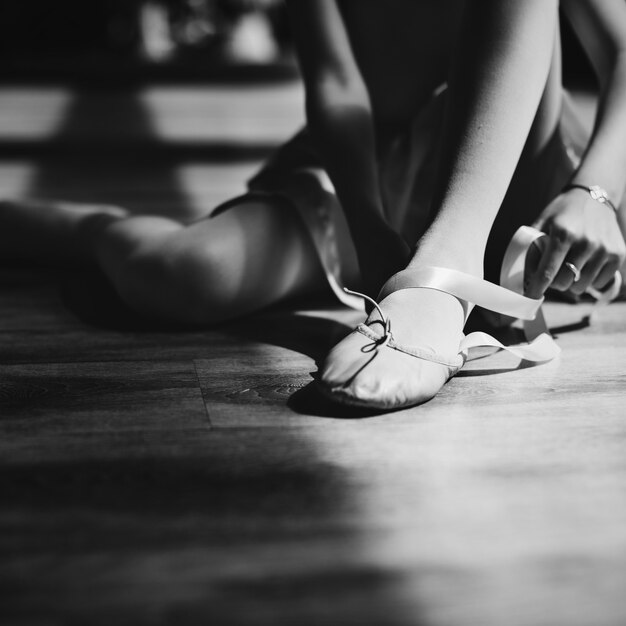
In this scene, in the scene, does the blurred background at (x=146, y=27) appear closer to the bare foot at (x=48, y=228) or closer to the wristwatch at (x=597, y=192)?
the bare foot at (x=48, y=228)

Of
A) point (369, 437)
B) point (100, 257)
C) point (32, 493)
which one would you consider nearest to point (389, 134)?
point (100, 257)

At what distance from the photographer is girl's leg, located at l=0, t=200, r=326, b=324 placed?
88cm

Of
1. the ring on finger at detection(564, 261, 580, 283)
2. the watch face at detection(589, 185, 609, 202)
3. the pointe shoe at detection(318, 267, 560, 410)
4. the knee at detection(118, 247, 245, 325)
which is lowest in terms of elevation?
A: the knee at detection(118, 247, 245, 325)

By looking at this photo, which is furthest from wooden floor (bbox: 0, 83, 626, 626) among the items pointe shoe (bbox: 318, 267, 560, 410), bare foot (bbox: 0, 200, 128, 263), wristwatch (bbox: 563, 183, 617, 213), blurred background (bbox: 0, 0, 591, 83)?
blurred background (bbox: 0, 0, 591, 83)

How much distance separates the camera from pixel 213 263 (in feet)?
2.88

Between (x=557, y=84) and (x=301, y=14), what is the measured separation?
0.98ft

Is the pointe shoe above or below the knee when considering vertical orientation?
above

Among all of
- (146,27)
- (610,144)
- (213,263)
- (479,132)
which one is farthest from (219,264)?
(146,27)

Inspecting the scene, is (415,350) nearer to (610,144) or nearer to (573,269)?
(573,269)

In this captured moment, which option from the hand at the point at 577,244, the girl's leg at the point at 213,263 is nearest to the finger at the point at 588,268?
the hand at the point at 577,244

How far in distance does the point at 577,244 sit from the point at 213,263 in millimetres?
375

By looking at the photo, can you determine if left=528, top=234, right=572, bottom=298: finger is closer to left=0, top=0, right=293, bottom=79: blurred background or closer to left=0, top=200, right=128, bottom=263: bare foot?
left=0, top=200, right=128, bottom=263: bare foot

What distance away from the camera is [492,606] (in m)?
0.37

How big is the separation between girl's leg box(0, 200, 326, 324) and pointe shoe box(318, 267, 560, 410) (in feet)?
0.79
